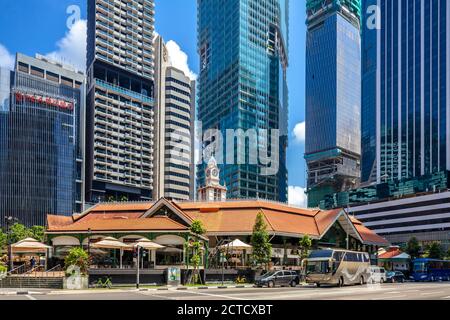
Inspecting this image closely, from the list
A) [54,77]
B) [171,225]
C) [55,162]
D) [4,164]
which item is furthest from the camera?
[54,77]

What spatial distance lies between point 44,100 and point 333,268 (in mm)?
123685

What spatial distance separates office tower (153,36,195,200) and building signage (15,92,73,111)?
36054 mm

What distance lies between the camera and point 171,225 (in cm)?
5462

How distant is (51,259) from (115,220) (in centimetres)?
723

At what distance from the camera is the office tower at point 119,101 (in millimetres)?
167250

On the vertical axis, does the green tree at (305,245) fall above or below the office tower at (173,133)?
below

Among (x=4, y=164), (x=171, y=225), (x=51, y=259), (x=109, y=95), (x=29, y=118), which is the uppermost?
(x=109, y=95)

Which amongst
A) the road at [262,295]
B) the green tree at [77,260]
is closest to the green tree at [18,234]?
the green tree at [77,260]

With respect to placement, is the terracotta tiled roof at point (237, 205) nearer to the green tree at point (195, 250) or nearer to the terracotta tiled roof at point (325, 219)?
the terracotta tiled roof at point (325, 219)

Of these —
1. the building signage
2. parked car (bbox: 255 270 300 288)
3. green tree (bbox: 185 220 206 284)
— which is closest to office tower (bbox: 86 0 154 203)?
the building signage

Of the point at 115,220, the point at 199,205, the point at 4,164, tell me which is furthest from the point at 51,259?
the point at 4,164

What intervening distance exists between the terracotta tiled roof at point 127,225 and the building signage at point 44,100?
93390mm

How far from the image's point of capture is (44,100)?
149 meters
